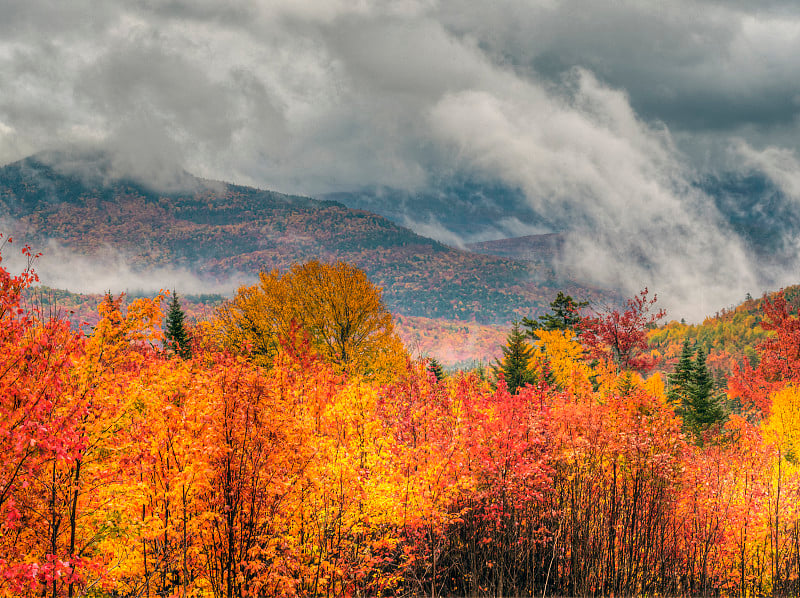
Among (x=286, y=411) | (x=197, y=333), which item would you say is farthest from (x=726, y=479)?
(x=197, y=333)

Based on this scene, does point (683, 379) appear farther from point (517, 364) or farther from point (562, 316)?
point (517, 364)

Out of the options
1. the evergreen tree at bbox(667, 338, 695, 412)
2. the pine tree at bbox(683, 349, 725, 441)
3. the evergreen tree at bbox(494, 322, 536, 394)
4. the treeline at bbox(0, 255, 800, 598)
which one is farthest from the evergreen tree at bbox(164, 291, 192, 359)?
the pine tree at bbox(683, 349, 725, 441)

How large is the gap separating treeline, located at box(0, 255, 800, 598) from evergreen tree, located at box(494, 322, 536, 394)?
14.3m

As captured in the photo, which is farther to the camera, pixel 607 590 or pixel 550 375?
pixel 550 375

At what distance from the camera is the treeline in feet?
36.5

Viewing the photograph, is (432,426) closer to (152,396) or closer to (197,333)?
(152,396)

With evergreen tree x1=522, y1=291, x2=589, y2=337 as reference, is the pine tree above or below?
below

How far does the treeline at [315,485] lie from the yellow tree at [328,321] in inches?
551

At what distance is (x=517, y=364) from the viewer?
43531 millimetres

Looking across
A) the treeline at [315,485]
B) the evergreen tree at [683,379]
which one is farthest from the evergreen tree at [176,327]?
the evergreen tree at [683,379]

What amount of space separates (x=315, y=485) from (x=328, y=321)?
90.7 ft

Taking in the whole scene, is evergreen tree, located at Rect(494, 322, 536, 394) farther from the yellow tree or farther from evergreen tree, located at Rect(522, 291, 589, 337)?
the yellow tree

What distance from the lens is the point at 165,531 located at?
43.2 ft

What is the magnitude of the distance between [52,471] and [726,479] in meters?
23.3
